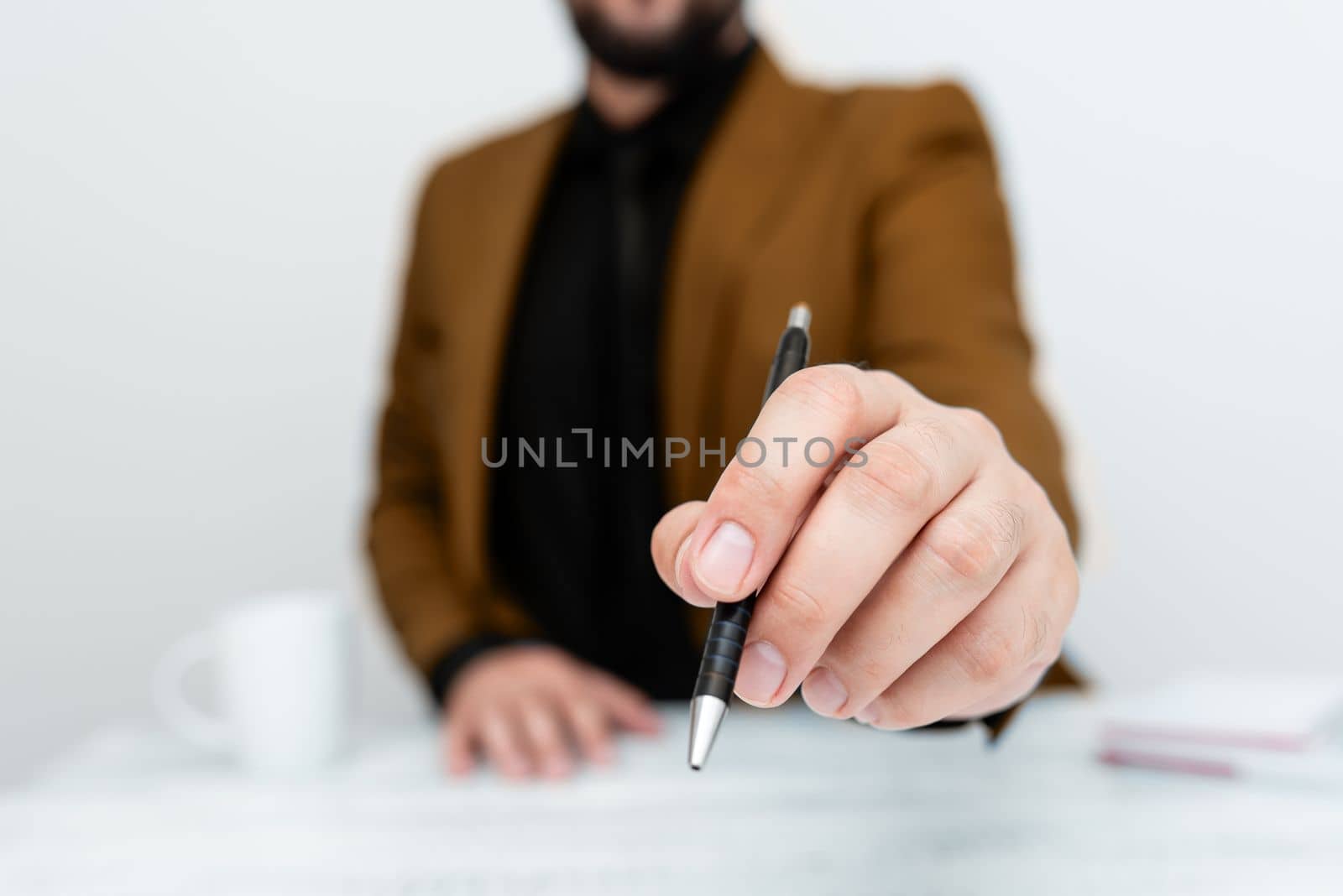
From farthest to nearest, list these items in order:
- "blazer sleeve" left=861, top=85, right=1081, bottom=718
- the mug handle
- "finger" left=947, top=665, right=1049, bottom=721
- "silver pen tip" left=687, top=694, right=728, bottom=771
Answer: the mug handle → "blazer sleeve" left=861, top=85, right=1081, bottom=718 → "finger" left=947, top=665, right=1049, bottom=721 → "silver pen tip" left=687, top=694, right=728, bottom=771

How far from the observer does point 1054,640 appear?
396 mm

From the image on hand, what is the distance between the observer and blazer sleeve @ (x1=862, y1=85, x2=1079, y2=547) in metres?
0.65

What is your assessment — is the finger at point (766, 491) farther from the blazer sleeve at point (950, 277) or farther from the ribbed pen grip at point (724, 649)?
the blazer sleeve at point (950, 277)

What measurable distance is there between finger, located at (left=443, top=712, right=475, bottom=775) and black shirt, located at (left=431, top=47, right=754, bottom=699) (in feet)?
0.92

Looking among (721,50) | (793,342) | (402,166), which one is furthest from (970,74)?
(793,342)

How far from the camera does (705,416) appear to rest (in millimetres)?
888

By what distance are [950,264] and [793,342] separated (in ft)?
1.43

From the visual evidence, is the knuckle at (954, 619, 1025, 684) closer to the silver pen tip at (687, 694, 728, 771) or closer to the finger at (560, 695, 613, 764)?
the silver pen tip at (687, 694, 728, 771)

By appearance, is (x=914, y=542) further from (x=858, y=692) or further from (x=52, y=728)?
(x=52, y=728)

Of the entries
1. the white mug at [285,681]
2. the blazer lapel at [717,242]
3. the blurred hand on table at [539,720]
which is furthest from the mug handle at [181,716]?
the blazer lapel at [717,242]

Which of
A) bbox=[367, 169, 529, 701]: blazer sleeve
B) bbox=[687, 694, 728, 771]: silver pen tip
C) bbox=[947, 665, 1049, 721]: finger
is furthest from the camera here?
bbox=[367, 169, 529, 701]: blazer sleeve

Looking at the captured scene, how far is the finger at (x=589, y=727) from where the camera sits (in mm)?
721

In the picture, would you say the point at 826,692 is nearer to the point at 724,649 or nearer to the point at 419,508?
the point at 724,649

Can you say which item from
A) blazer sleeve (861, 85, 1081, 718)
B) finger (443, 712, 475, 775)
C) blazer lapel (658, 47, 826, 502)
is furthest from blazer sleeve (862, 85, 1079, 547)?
finger (443, 712, 475, 775)
